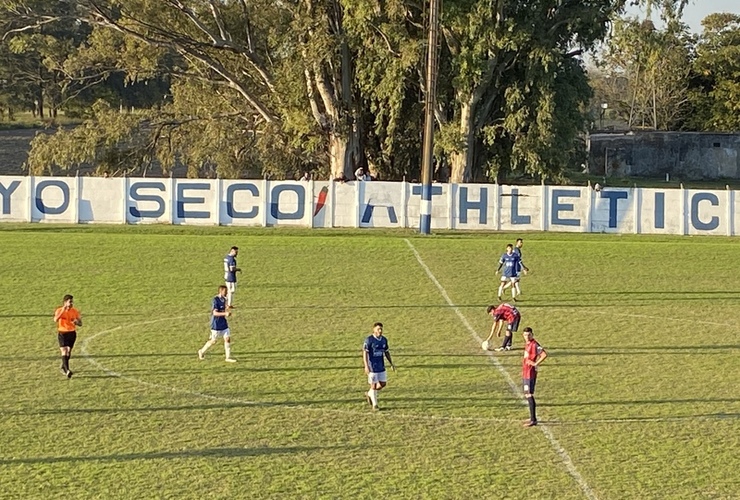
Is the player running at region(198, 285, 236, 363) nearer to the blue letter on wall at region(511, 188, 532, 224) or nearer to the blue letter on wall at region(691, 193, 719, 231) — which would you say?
the blue letter on wall at region(511, 188, 532, 224)

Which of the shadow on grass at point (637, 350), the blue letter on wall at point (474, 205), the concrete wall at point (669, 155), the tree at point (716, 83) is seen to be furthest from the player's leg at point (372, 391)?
the tree at point (716, 83)

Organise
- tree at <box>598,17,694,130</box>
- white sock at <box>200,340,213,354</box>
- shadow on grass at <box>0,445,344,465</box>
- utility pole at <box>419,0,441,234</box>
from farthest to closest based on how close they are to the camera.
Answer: tree at <box>598,17,694,130</box> → utility pole at <box>419,0,441,234</box> → white sock at <box>200,340,213,354</box> → shadow on grass at <box>0,445,344,465</box>

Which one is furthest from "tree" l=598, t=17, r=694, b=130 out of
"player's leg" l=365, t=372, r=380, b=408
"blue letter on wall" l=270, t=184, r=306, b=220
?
"player's leg" l=365, t=372, r=380, b=408

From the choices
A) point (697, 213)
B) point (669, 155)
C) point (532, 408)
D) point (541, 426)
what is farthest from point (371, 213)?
point (669, 155)

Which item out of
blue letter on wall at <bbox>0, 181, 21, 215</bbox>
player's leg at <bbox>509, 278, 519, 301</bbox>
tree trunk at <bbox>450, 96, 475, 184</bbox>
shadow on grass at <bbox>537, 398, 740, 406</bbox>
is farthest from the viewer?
tree trunk at <bbox>450, 96, 475, 184</bbox>

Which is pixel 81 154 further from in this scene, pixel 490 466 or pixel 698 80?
pixel 698 80

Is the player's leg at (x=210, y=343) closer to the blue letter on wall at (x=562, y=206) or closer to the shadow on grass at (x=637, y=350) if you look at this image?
the shadow on grass at (x=637, y=350)

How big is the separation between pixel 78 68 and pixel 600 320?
4218 cm

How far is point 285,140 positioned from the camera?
5934 cm

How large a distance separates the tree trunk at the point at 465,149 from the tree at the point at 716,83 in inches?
1723

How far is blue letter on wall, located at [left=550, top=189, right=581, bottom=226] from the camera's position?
144ft

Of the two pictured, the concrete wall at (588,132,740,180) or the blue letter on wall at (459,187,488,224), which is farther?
the concrete wall at (588,132,740,180)

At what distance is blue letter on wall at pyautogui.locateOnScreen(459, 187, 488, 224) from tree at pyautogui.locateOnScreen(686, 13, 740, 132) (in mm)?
52278

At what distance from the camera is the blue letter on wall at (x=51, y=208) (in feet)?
144
